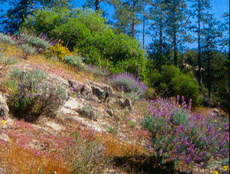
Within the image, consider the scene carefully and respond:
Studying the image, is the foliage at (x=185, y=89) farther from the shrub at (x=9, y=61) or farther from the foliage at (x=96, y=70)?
the shrub at (x=9, y=61)

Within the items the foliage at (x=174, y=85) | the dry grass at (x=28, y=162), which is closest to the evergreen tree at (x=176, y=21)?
the foliage at (x=174, y=85)

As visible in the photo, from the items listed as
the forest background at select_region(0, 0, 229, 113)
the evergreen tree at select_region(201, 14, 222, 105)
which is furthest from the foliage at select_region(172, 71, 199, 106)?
the evergreen tree at select_region(201, 14, 222, 105)

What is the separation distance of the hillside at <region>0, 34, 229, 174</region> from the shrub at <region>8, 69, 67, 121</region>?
0.02 metres

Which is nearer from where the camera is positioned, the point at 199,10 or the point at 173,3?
the point at 199,10

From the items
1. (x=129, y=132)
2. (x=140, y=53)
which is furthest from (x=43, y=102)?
(x=140, y=53)

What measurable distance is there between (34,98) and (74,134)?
4.32ft

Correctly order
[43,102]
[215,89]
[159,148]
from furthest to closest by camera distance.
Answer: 1. [215,89]
2. [43,102]
3. [159,148]

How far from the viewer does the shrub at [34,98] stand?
170 inches

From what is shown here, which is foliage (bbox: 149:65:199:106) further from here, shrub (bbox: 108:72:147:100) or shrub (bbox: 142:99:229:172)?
shrub (bbox: 142:99:229:172)

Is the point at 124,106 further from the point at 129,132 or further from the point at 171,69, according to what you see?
the point at 171,69

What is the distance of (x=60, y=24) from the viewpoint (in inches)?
503

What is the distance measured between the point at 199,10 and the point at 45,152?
2307 centimetres

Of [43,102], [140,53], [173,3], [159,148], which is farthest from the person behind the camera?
[173,3]

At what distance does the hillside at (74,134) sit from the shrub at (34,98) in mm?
20
